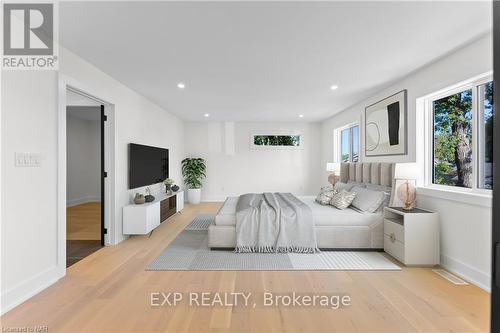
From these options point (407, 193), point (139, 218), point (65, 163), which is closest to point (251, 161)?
point (139, 218)

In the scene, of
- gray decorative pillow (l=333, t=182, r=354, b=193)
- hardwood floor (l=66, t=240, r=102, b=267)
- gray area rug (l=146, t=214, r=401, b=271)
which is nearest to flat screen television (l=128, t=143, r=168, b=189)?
hardwood floor (l=66, t=240, r=102, b=267)

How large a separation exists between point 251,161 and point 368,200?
4433 mm

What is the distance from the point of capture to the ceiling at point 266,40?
2.09 m

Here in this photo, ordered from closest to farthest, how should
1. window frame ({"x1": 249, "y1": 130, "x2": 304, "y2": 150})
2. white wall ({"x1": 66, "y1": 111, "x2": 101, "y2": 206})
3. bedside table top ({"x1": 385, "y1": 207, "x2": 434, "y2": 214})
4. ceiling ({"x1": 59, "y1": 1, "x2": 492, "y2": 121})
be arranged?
ceiling ({"x1": 59, "y1": 1, "x2": 492, "y2": 121}), bedside table top ({"x1": 385, "y1": 207, "x2": 434, "y2": 214}), white wall ({"x1": 66, "y1": 111, "x2": 101, "y2": 206}), window frame ({"x1": 249, "y1": 130, "x2": 304, "y2": 150})

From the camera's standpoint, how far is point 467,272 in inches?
105

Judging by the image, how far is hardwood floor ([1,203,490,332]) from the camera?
1.93 m

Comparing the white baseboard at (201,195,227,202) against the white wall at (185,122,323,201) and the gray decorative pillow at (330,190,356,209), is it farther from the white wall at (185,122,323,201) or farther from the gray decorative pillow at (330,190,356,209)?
the gray decorative pillow at (330,190,356,209)

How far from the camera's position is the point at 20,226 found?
2256 mm

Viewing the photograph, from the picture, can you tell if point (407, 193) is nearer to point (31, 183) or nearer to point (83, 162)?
point (31, 183)

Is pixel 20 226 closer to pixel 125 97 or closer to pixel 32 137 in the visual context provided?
pixel 32 137

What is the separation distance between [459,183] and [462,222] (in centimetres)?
52

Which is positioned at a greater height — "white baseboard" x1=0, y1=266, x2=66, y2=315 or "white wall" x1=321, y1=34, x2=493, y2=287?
"white wall" x1=321, y1=34, x2=493, y2=287

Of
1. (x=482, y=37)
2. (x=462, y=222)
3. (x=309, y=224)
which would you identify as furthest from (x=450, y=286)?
(x=482, y=37)

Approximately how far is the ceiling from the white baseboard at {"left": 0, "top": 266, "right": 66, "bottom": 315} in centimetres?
232
